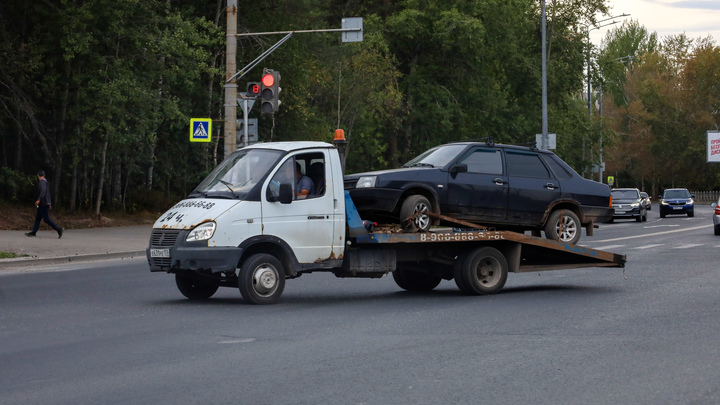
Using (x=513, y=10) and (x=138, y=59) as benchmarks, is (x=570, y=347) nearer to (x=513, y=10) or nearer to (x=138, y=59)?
(x=138, y=59)

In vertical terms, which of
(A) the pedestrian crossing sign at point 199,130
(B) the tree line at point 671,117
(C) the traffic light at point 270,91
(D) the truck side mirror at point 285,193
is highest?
(B) the tree line at point 671,117

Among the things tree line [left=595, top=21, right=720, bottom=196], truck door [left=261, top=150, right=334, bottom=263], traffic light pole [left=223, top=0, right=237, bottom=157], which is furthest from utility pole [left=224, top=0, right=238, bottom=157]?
tree line [left=595, top=21, right=720, bottom=196]

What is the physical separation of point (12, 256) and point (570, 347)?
47.4 feet

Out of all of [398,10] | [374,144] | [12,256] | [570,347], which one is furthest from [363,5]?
[570,347]

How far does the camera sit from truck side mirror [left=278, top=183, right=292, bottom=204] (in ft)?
41.7

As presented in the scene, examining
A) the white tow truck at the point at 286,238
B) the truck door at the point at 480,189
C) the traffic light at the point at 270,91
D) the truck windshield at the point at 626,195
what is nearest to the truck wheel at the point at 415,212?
the white tow truck at the point at 286,238

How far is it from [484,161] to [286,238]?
10.9 feet

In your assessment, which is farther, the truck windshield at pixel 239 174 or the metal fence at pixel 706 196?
the metal fence at pixel 706 196

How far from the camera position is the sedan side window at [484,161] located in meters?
14.2

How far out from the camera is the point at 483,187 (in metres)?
14.2

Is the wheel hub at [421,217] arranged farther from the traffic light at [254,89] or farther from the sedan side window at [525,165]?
the traffic light at [254,89]

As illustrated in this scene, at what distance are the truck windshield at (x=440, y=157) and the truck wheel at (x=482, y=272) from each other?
1.37 m

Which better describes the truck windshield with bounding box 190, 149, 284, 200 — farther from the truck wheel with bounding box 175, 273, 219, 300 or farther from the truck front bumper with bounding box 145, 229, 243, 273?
the truck wheel with bounding box 175, 273, 219, 300

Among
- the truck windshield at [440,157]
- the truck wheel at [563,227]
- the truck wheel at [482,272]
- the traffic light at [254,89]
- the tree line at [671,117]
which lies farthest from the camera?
the tree line at [671,117]
